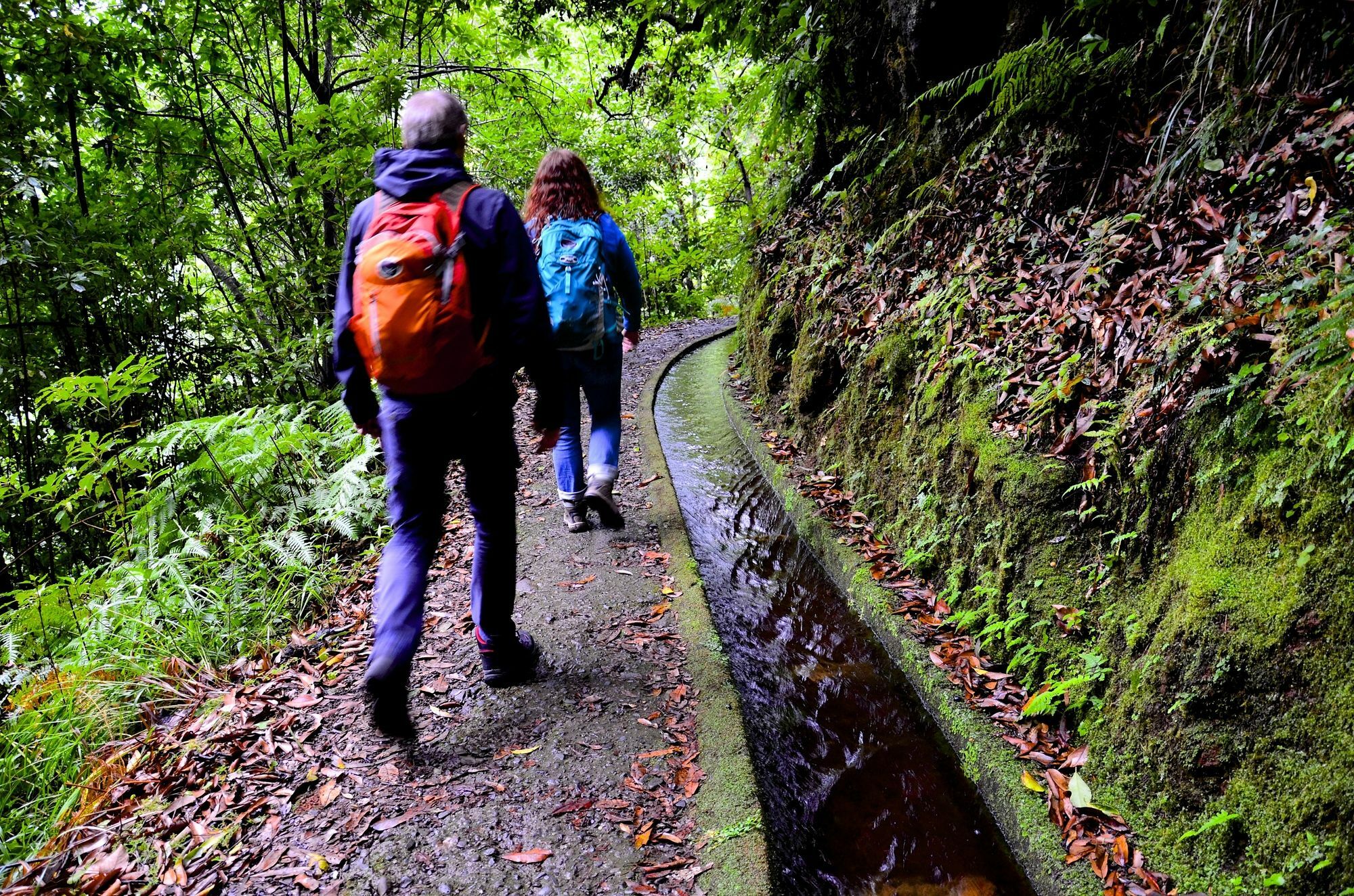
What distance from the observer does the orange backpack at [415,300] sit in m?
2.31

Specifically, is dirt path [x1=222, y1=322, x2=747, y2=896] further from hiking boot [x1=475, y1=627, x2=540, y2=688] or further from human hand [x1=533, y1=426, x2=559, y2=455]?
human hand [x1=533, y1=426, x2=559, y2=455]

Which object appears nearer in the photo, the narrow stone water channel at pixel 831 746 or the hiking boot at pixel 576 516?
the narrow stone water channel at pixel 831 746

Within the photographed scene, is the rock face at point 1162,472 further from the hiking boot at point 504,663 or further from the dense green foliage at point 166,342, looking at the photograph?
the dense green foliage at point 166,342

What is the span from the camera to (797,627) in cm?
392

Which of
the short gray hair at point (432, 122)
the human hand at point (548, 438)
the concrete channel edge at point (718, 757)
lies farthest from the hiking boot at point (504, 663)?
the short gray hair at point (432, 122)

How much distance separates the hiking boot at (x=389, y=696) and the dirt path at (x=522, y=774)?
0.95 ft

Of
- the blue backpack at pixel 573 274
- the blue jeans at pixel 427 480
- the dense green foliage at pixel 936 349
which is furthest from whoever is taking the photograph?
the blue backpack at pixel 573 274

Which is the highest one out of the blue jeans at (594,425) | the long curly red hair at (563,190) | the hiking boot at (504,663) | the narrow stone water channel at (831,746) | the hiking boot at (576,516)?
the long curly red hair at (563,190)

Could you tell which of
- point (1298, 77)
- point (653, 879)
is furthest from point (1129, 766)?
point (1298, 77)

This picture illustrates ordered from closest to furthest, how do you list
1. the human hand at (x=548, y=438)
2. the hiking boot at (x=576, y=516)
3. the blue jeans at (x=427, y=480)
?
the blue jeans at (x=427, y=480) < the human hand at (x=548, y=438) < the hiking boot at (x=576, y=516)

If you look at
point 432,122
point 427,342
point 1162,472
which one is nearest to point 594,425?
point 427,342

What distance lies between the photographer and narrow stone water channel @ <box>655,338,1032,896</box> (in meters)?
2.36

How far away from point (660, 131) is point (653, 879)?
16.8 m

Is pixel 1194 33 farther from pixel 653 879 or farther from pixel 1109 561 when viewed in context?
pixel 653 879
